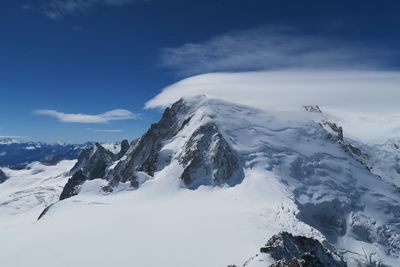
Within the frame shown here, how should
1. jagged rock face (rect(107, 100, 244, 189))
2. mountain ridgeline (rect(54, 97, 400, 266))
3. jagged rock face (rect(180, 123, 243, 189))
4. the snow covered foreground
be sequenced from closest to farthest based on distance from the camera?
the snow covered foreground, mountain ridgeline (rect(54, 97, 400, 266)), jagged rock face (rect(180, 123, 243, 189)), jagged rock face (rect(107, 100, 244, 189))

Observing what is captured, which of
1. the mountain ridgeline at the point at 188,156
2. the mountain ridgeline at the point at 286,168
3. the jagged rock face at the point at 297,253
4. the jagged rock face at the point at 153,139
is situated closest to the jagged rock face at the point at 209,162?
the mountain ridgeline at the point at 188,156

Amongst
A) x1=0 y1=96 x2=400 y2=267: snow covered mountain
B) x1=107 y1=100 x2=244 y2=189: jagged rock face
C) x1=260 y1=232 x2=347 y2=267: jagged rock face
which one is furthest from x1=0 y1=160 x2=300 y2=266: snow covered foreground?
x1=260 y1=232 x2=347 y2=267: jagged rock face

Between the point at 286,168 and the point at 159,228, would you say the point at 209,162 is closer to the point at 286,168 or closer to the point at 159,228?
the point at 286,168

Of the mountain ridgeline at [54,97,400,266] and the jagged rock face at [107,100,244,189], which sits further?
the jagged rock face at [107,100,244,189]

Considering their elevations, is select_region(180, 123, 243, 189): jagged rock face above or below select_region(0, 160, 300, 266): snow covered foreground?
above

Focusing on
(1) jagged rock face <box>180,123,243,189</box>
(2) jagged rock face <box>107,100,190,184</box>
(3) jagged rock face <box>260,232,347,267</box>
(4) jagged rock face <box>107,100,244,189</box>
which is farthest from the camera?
(2) jagged rock face <box>107,100,190,184</box>

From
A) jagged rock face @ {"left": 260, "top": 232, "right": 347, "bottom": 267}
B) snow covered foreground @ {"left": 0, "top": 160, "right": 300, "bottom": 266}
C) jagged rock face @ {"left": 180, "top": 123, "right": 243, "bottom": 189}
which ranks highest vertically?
jagged rock face @ {"left": 180, "top": 123, "right": 243, "bottom": 189}

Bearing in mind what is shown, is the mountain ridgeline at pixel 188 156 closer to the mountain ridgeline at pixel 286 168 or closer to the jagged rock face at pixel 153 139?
the jagged rock face at pixel 153 139

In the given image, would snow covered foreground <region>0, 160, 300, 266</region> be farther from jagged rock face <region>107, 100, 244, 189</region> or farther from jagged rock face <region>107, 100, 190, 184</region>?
jagged rock face <region>107, 100, 190, 184</region>
